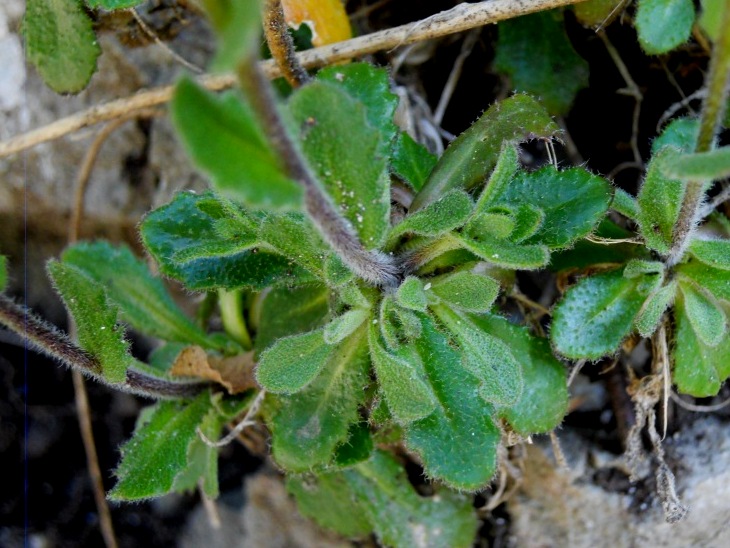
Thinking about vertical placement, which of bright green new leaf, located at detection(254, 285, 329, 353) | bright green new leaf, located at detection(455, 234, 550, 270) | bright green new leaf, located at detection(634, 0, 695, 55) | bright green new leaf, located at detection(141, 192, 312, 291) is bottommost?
bright green new leaf, located at detection(254, 285, 329, 353)

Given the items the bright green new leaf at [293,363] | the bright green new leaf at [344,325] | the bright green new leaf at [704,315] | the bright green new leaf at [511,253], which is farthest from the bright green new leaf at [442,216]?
the bright green new leaf at [704,315]

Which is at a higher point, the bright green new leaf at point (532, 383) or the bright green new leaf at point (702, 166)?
the bright green new leaf at point (702, 166)

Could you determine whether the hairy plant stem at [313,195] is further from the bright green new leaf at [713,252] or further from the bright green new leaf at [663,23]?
the bright green new leaf at [663,23]

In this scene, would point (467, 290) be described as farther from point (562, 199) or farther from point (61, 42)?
point (61, 42)

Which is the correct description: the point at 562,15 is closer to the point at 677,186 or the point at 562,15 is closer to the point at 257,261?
the point at 677,186

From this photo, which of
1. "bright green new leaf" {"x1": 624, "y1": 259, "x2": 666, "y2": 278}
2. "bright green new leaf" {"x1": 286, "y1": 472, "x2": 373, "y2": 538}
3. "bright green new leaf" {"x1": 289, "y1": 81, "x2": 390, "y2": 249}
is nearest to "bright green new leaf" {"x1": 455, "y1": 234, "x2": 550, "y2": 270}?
"bright green new leaf" {"x1": 289, "y1": 81, "x2": 390, "y2": 249}

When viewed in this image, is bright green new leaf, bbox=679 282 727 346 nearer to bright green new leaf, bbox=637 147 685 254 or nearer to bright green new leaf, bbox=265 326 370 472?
bright green new leaf, bbox=637 147 685 254
